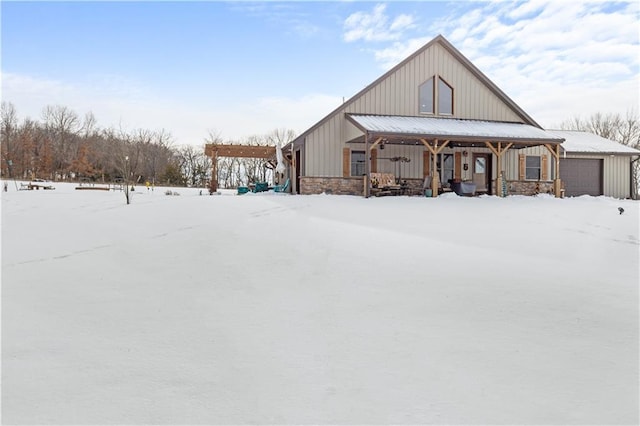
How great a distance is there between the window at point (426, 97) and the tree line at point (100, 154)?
22.7 metres

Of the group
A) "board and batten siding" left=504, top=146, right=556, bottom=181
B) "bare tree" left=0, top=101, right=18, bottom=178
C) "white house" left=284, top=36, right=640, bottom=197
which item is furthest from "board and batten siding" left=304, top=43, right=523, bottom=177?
"bare tree" left=0, top=101, right=18, bottom=178

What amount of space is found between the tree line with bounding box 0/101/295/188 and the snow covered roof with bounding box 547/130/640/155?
24.8m

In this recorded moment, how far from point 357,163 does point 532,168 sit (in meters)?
8.63

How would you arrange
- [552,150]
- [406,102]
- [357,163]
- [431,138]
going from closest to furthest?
[431,138] → [552,150] → [357,163] → [406,102]

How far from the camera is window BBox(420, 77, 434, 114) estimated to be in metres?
16.8

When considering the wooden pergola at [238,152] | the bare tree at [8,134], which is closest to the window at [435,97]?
the wooden pergola at [238,152]

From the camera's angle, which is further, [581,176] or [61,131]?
[61,131]

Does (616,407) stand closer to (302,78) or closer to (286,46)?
(286,46)

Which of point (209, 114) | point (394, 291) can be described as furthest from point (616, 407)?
point (209, 114)

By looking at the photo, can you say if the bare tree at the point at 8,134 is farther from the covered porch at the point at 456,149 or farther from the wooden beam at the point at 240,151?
the covered porch at the point at 456,149

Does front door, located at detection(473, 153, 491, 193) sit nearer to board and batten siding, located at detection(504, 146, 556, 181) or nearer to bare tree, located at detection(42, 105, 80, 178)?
board and batten siding, located at detection(504, 146, 556, 181)

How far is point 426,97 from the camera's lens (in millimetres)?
16859

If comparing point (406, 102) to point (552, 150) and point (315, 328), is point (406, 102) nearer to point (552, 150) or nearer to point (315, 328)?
point (552, 150)

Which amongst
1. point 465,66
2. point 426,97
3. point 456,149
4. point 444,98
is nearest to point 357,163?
point 426,97
